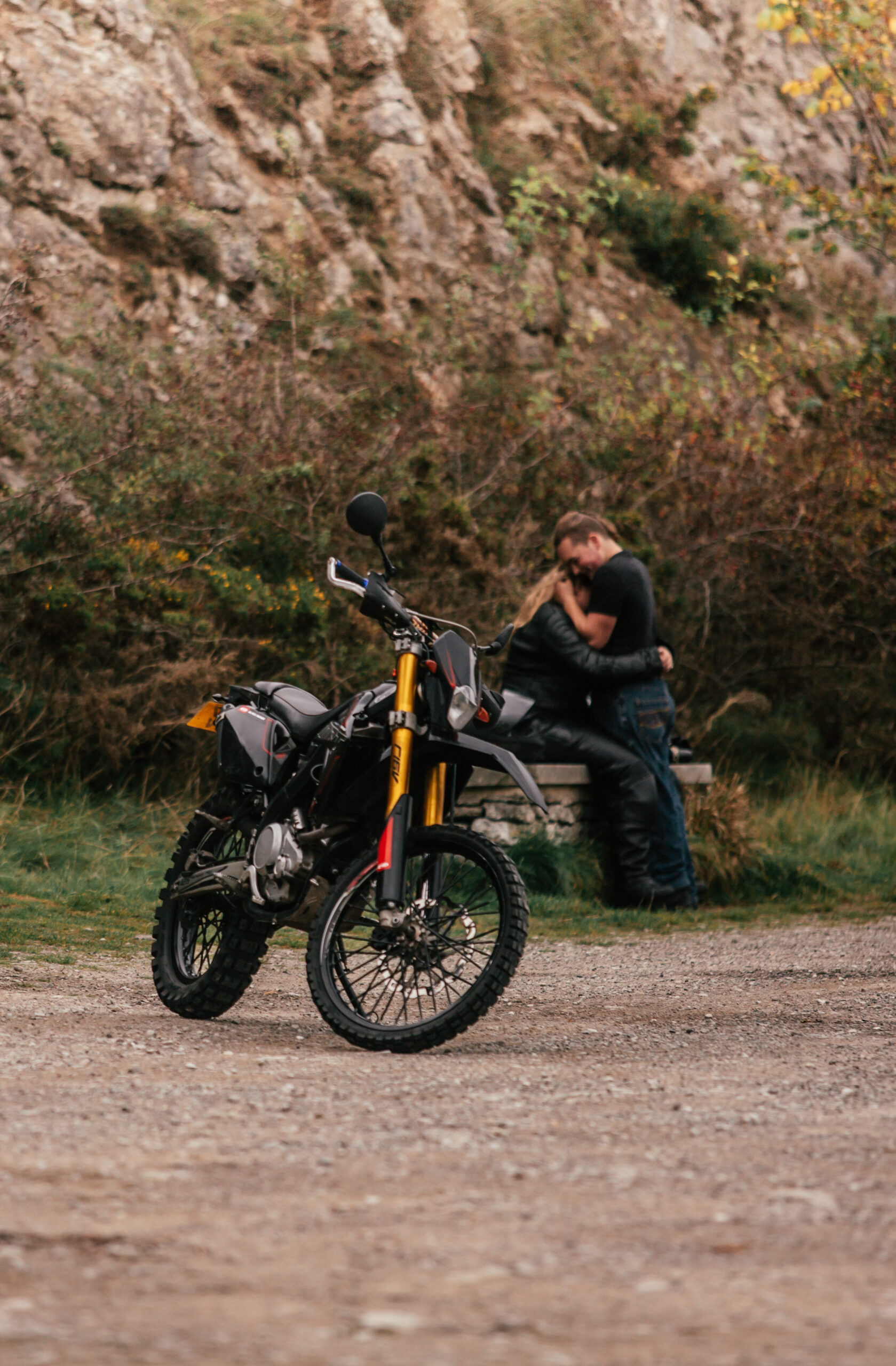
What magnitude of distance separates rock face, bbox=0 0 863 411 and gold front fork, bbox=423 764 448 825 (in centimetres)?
742

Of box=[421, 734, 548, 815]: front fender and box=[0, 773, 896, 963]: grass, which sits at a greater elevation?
box=[421, 734, 548, 815]: front fender

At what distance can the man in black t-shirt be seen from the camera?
8406mm

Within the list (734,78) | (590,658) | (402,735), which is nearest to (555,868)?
(590,658)

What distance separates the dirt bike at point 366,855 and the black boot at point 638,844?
3.39 metres

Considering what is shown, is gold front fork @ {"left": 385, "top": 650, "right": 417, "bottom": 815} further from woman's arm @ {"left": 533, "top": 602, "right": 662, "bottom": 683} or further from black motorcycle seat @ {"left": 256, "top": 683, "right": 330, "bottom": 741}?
woman's arm @ {"left": 533, "top": 602, "right": 662, "bottom": 683}

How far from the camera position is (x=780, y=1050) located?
455 cm

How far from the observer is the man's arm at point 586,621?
27.6 feet

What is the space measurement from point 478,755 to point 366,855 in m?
0.46

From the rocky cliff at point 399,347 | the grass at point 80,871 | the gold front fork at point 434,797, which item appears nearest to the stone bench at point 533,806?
the rocky cliff at point 399,347

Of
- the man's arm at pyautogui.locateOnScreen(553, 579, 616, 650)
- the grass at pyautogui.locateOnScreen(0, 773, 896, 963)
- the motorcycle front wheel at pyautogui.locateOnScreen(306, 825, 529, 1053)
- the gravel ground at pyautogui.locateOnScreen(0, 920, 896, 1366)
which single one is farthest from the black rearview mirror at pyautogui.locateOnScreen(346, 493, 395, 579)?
the man's arm at pyautogui.locateOnScreen(553, 579, 616, 650)

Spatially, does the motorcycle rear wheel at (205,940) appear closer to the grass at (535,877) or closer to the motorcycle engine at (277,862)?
the motorcycle engine at (277,862)

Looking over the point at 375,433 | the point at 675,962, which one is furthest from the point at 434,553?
the point at 675,962

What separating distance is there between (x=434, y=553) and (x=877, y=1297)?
28.7ft

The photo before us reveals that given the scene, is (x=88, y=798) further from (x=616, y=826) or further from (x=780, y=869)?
(x=780, y=869)
